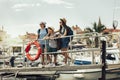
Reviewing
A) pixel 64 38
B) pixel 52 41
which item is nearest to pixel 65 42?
pixel 64 38

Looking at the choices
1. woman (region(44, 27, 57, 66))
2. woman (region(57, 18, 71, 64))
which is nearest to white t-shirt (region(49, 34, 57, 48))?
woman (region(44, 27, 57, 66))

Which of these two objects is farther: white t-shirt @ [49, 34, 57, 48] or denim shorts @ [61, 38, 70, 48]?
white t-shirt @ [49, 34, 57, 48]

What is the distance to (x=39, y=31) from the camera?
43.5ft

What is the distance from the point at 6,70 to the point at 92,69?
4036mm

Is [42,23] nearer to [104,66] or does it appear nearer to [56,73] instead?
[56,73]

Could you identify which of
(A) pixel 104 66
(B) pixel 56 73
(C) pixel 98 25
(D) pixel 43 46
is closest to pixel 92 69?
(A) pixel 104 66

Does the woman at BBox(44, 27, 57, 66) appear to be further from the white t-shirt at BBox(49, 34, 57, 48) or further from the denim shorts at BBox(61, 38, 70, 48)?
the denim shorts at BBox(61, 38, 70, 48)

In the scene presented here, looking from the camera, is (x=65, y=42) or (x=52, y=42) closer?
(x=65, y=42)

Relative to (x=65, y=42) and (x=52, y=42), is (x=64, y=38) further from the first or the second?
(x=52, y=42)

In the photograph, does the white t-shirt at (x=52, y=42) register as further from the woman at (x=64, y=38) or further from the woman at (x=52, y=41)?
the woman at (x=64, y=38)

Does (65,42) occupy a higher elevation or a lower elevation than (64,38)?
lower

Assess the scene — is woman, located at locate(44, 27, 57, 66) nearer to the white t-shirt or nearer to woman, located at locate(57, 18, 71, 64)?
the white t-shirt

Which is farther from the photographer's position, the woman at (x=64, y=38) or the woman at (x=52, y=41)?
the woman at (x=52, y=41)

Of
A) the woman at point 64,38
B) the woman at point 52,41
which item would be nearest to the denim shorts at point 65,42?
the woman at point 64,38
